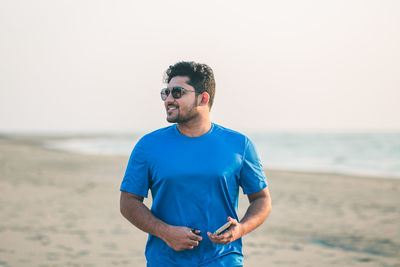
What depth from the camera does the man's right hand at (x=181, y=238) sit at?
2.26m

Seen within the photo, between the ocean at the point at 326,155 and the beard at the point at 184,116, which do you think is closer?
the beard at the point at 184,116

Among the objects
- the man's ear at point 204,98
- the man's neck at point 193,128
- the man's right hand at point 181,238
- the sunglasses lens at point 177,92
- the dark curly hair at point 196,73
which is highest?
the dark curly hair at point 196,73

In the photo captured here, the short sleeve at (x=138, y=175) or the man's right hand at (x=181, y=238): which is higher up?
the short sleeve at (x=138, y=175)

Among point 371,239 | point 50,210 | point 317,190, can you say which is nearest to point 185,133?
point 371,239

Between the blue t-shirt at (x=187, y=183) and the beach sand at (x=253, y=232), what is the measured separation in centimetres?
389

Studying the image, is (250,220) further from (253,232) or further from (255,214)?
(253,232)

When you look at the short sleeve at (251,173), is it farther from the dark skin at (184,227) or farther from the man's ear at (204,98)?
the man's ear at (204,98)

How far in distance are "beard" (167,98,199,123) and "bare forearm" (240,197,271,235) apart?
2.14 feet

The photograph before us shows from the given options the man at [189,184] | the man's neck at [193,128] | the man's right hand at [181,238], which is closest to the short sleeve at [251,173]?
the man at [189,184]

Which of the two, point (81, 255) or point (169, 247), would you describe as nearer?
point (169, 247)

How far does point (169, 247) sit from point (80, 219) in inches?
265

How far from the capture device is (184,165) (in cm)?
235

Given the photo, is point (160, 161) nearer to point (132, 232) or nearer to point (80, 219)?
point (132, 232)

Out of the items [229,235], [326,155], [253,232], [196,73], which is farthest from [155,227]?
[326,155]
